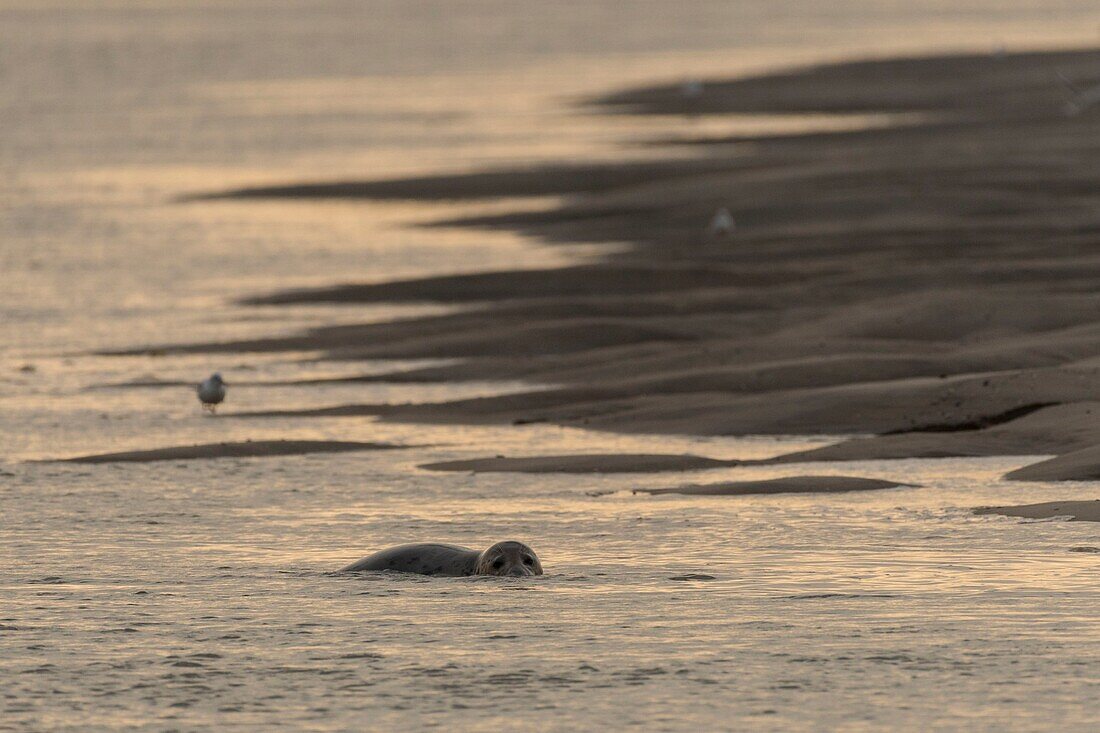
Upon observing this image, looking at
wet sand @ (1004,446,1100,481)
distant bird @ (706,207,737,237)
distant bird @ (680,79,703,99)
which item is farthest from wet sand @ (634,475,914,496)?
distant bird @ (680,79,703,99)

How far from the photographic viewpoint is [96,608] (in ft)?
37.5

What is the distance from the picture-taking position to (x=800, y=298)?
22984mm

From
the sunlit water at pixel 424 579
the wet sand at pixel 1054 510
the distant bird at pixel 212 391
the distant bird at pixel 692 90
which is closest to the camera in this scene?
the sunlit water at pixel 424 579

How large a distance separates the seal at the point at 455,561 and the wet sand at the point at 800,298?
3898mm

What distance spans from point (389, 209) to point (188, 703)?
2559 cm

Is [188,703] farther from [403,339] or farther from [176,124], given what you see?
[176,124]

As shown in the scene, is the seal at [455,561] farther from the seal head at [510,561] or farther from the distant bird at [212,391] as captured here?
the distant bird at [212,391]

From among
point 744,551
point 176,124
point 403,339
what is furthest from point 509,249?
point 176,124

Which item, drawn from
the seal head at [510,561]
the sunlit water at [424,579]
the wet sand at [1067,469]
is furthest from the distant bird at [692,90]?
the seal head at [510,561]

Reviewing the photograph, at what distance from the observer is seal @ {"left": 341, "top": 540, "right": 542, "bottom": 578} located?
12.0 metres

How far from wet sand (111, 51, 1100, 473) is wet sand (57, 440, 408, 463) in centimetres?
130

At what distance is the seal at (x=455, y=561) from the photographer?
12.0 metres

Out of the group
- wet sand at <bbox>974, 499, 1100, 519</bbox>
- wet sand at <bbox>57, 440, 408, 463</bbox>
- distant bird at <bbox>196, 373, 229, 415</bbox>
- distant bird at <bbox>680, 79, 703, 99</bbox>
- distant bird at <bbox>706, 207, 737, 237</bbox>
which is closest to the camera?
wet sand at <bbox>974, 499, 1100, 519</bbox>

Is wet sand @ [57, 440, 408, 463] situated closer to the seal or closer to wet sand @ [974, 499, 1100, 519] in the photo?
the seal
